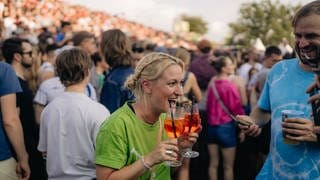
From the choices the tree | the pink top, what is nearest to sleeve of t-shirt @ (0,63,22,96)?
the pink top

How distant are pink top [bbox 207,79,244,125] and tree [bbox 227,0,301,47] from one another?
29.4 m

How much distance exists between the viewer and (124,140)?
225 centimetres

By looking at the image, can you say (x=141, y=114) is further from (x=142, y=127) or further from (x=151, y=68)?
(x=151, y=68)

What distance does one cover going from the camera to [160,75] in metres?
2.35

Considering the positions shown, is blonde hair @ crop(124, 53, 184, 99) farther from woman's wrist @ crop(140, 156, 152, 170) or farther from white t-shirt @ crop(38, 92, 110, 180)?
white t-shirt @ crop(38, 92, 110, 180)

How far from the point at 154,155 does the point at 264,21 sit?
3821 centimetres

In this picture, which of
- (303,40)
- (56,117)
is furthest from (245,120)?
(56,117)

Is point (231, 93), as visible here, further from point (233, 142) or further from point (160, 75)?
point (160, 75)

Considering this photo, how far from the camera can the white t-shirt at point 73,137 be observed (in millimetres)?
3197

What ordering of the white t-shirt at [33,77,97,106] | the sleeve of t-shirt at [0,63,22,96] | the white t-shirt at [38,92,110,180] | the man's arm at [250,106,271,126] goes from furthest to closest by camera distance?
1. the white t-shirt at [33,77,97,106]
2. the sleeve of t-shirt at [0,63,22,96]
3. the white t-shirt at [38,92,110,180]
4. the man's arm at [250,106,271,126]

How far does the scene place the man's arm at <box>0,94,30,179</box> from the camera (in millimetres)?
3574

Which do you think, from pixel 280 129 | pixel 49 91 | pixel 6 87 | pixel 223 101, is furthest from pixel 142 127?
pixel 223 101

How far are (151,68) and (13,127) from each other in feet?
5.70

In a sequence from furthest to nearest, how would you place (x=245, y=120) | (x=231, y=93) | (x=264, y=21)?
(x=264, y=21), (x=231, y=93), (x=245, y=120)
